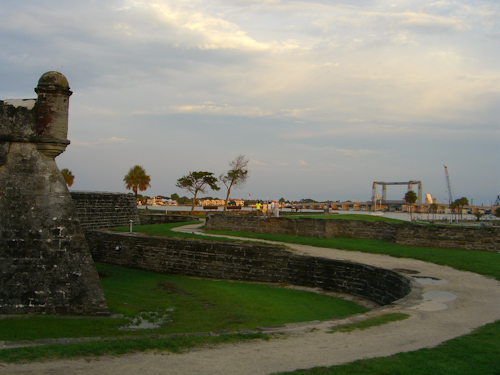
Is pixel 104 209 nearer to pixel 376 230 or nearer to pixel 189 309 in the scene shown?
pixel 376 230

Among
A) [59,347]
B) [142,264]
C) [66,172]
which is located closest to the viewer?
[59,347]

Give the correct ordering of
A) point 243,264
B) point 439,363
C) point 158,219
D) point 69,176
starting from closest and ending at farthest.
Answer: point 439,363
point 243,264
point 158,219
point 69,176

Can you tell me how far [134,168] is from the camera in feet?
161

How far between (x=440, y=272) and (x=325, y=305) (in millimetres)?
3511

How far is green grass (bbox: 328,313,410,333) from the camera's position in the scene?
6328mm

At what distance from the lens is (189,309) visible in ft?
36.7

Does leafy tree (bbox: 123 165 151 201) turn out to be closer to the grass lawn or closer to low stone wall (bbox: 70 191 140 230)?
low stone wall (bbox: 70 191 140 230)

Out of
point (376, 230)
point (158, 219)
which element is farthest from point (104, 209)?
point (376, 230)

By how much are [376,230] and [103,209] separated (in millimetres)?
17035

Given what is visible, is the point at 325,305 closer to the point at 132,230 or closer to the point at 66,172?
the point at 132,230

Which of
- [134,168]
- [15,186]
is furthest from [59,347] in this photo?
[134,168]

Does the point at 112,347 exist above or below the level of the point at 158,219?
below

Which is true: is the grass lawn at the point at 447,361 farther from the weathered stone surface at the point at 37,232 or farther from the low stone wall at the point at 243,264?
the weathered stone surface at the point at 37,232

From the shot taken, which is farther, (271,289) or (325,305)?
(271,289)
